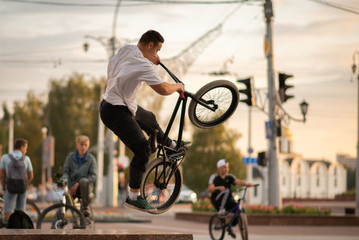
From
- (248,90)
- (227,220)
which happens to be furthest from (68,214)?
(248,90)

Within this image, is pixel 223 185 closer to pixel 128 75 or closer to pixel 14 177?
pixel 14 177

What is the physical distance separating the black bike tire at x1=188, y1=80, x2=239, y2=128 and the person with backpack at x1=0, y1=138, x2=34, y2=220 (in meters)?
5.73

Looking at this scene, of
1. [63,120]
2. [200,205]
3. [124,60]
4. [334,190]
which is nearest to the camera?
[124,60]

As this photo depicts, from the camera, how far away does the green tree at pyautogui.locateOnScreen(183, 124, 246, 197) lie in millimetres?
81125

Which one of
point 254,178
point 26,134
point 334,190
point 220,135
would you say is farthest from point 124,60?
point 334,190

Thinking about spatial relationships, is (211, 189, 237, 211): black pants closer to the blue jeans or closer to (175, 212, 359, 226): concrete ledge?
the blue jeans

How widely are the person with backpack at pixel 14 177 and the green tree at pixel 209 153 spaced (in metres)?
67.8

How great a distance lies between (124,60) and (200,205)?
23.8 metres

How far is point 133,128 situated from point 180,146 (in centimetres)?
73

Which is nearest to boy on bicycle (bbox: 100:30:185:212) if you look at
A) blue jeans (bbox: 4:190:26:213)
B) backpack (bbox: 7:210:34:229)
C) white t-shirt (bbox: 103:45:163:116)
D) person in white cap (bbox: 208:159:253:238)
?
white t-shirt (bbox: 103:45:163:116)

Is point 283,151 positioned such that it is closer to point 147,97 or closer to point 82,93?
point 147,97

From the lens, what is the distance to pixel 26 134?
2965 inches

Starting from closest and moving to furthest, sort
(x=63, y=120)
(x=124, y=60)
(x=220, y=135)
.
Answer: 1. (x=124, y=60)
2. (x=63, y=120)
3. (x=220, y=135)

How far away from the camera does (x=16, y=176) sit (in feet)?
42.7
